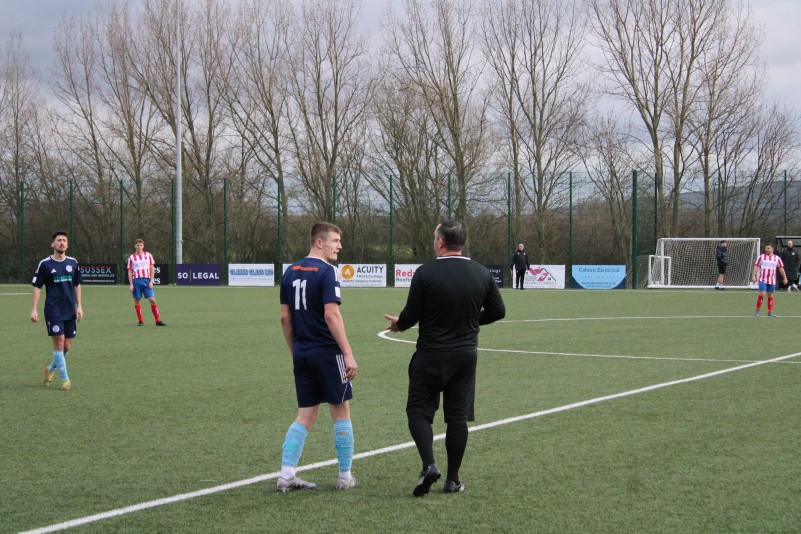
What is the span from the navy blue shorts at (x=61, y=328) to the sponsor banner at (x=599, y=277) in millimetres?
31697

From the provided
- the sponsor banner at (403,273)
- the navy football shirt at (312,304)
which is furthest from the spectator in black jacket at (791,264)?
the navy football shirt at (312,304)

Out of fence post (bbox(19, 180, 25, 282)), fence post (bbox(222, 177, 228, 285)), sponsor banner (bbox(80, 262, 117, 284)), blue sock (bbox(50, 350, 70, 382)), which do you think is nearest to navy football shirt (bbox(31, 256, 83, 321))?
blue sock (bbox(50, 350, 70, 382))

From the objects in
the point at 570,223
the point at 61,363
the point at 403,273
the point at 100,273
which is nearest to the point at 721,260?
the point at 570,223

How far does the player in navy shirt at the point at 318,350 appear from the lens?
601cm

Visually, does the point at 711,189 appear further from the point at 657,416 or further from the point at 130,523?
the point at 130,523

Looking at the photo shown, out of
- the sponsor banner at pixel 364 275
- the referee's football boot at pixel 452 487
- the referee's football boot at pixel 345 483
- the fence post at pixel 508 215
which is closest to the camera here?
the referee's football boot at pixel 452 487

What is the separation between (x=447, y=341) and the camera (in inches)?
236

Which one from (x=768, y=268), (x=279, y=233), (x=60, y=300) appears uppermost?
(x=279, y=233)

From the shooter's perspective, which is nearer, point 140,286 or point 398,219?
point 140,286

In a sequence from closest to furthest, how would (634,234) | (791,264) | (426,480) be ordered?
(426,480) → (791,264) → (634,234)

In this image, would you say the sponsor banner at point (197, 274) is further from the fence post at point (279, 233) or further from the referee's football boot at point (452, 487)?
the referee's football boot at point (452, 487)

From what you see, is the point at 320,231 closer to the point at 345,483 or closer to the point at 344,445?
the point at 344,445

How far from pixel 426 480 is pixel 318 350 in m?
1.10

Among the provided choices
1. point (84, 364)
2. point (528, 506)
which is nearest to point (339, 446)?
point (528, 506)
